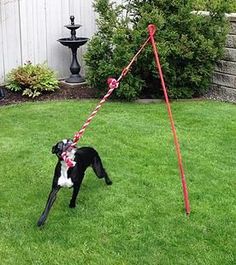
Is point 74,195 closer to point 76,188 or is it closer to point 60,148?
point 76,188

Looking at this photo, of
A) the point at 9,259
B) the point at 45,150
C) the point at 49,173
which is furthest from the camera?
the point at 45,150

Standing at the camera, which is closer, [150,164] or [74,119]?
[150,164]

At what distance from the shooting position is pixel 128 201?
4.28 meters

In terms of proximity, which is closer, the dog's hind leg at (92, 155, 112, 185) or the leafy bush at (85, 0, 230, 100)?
the dog's hind leg at (92, 155, 112, 185)

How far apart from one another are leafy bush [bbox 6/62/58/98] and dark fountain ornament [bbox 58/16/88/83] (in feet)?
1.56

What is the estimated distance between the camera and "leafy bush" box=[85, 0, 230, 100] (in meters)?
7.28

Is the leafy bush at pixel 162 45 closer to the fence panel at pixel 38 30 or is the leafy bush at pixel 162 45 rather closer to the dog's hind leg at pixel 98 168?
the fence panel at pixel 38 30

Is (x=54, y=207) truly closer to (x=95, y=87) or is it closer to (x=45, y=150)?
(x=45, y=150)

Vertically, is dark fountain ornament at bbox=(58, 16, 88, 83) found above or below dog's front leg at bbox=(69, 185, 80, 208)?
above

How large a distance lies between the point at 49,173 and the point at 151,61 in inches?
116

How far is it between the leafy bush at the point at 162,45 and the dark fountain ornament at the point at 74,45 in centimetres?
66

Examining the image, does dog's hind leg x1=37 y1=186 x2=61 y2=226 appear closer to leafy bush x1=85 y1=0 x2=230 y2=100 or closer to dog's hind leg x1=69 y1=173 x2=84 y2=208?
dog's hind leg x1=69 y1=173 x2=84 y2=208

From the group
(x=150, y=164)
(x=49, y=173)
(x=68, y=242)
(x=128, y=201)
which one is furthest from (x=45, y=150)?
(x=68, y=242)

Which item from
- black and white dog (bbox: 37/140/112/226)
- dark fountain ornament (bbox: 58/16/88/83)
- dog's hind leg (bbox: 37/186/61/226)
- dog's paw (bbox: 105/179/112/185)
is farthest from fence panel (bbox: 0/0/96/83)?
dog's hind leg (bbox: 37/186/61/226)
